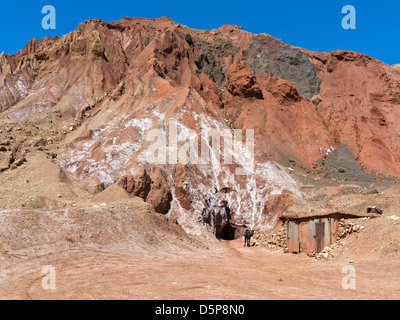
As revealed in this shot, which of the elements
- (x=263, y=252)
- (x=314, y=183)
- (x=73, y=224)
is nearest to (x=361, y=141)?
(x=314, y=183)

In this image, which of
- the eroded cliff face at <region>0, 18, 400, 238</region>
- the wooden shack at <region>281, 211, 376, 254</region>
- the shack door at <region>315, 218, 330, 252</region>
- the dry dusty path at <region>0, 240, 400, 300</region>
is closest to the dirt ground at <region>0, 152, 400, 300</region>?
the dry dusty path at <region>0, 240, 400, 300</region>

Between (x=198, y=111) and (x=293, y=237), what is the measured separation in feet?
78.3

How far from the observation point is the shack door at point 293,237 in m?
21.6

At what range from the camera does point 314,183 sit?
43.2m

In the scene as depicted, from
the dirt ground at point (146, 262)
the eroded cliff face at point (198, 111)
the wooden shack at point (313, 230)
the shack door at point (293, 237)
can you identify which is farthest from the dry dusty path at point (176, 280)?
the eroded cliff face at point (198, 111)

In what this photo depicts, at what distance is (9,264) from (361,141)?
51.7m

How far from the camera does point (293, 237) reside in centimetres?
2192

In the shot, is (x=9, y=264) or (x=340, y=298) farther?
(x=9, y=264)

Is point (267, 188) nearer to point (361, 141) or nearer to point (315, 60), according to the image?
point (361, 141)

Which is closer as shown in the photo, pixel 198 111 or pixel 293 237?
pixel 293 237

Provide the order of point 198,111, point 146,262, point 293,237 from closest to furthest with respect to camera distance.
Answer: point 146,262 < point 293,237 < point 198,111

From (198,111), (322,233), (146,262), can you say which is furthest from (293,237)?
(198,111)

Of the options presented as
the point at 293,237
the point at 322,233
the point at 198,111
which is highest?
the point at 198,111

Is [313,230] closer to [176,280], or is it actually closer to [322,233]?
[322,233]
